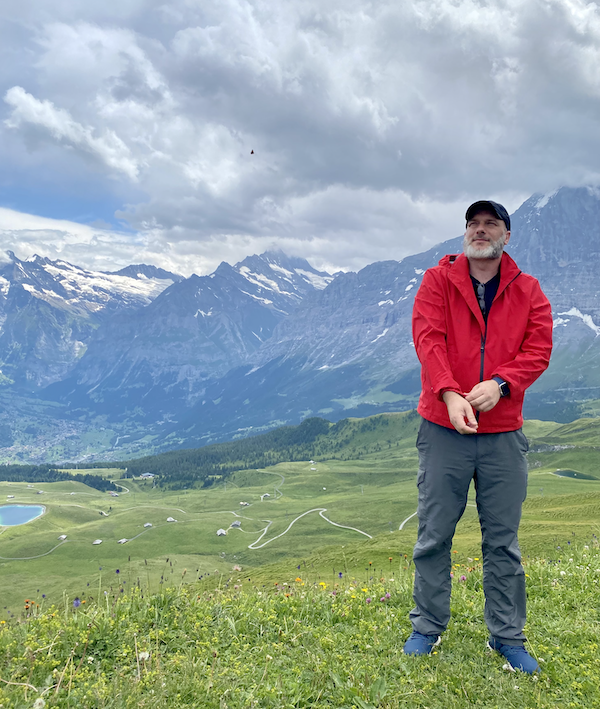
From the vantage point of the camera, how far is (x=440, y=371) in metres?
6.00

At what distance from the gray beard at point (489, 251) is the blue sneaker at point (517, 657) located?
206 inches

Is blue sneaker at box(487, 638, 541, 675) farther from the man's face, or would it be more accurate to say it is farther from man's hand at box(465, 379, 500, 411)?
the man's face

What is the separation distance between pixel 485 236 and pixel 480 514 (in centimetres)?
397

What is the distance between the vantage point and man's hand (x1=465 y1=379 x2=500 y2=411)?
5.57 metres

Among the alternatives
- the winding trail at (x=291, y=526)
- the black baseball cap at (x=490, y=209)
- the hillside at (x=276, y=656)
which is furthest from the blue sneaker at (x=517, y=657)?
the winding trail at (x=291, y=526)

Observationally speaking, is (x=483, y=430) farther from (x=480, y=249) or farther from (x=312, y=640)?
(x=312, y=640)

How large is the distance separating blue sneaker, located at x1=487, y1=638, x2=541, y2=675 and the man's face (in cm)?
524

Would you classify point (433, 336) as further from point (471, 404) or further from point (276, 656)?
point (276, 656)

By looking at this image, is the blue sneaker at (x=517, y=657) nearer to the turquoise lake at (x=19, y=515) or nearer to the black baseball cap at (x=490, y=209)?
the black baseball cap at (x=490, y=209)

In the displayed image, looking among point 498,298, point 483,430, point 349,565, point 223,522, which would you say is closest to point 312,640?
point 483,430

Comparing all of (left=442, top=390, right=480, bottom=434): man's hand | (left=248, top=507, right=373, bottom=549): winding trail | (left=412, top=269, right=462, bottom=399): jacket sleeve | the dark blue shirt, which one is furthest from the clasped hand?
(left=248, top=507, right=373, bottom=549): winding trail

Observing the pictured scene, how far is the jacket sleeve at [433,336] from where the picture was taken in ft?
19.5

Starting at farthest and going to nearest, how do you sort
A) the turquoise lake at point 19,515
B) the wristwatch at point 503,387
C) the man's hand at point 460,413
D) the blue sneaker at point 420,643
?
the turquoise lake at point 19,515
the blue sneaker at point 420,643
the wristwatch at point 503,387
the man's hand at point 460,413

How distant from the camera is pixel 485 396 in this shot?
555 cm
